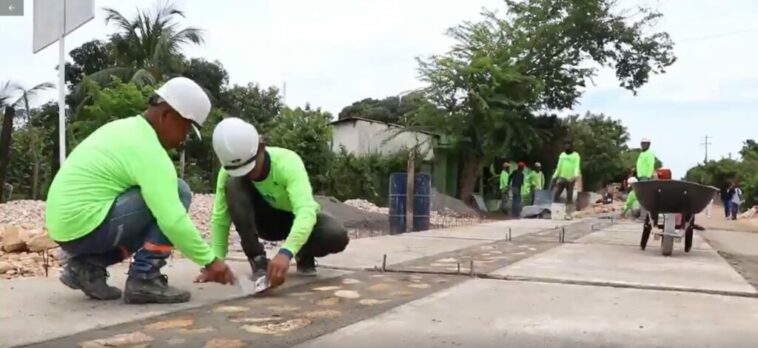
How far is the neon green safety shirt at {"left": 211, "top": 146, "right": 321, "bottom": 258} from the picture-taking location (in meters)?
3.71

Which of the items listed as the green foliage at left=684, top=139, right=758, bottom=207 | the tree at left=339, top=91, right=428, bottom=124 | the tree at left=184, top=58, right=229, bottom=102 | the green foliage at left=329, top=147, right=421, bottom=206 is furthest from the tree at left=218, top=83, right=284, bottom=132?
the green foliage at left=684, top=139, right=758, bottom=207

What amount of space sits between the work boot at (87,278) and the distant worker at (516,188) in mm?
13893

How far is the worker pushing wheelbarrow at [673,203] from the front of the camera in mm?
6797

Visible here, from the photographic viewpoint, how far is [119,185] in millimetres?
3367

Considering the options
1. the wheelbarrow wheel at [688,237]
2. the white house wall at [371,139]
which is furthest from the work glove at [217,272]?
the white house wall at [371,139]

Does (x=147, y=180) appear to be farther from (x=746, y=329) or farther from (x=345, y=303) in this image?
(x=746, y=329)

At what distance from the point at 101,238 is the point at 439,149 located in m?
22.4

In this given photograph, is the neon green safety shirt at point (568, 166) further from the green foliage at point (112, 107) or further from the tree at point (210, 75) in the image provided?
the tree at point (210, 75)

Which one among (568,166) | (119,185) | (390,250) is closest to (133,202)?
(119,185)

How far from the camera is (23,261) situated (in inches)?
213

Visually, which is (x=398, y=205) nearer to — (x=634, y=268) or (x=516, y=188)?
(x=634, y=268)

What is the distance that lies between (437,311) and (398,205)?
642 cm

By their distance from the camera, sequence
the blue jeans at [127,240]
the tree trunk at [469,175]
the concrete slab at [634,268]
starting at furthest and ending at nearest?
the tree trunk at [469,175], the concrete slab at [634,268], the blue jeans at [127,240]

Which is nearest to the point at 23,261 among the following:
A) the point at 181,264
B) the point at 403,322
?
the point at 181,264
